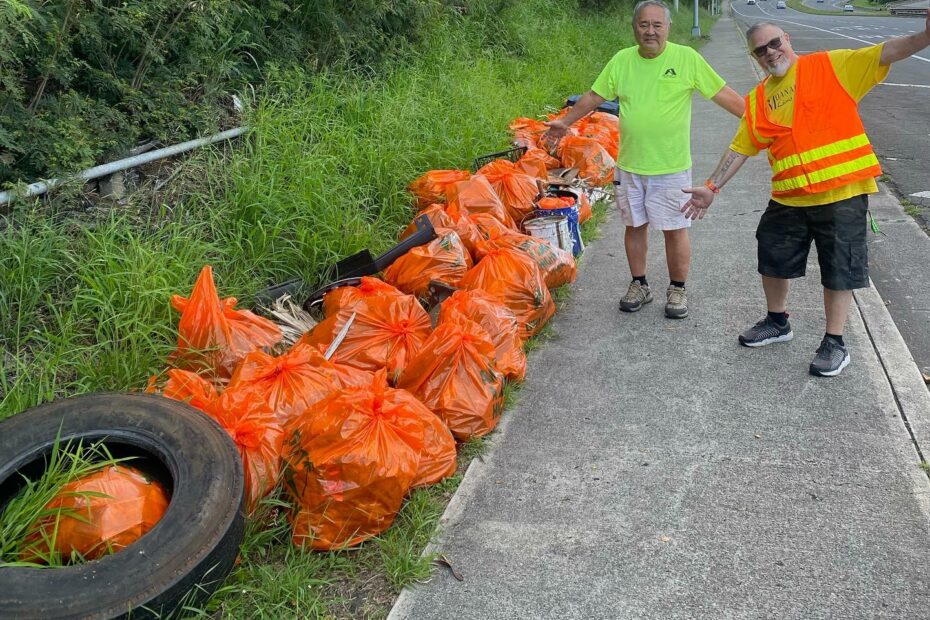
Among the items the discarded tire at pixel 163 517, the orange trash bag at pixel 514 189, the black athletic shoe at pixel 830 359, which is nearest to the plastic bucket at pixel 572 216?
the orange trash bag at pixel 514 189

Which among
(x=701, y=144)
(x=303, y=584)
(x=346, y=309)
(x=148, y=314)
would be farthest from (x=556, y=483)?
(x=701, y=144)

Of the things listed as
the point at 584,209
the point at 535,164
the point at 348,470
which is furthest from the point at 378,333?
the point at 535,164

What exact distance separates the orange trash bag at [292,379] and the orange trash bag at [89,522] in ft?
2.31

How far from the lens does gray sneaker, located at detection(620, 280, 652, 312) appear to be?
4.90 meters

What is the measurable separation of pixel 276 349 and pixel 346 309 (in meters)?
0.41

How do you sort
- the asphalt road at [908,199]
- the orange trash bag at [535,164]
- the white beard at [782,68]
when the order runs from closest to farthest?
the white beard at [782,68] → the asphalt road at [908,199] → the orange trash bag at [535,164]

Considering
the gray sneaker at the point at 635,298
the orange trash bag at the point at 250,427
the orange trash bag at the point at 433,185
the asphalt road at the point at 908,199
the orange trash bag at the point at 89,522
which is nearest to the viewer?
the orange trash bag at the point at 89,522

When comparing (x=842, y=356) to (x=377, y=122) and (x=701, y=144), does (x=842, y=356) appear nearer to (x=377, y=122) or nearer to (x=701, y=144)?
(x=377, y=122)

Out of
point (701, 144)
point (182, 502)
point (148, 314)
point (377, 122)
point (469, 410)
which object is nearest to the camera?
point (182, 502)

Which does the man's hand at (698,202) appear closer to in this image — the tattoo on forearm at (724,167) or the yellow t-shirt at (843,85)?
the tattoo on forearm at (724,167)

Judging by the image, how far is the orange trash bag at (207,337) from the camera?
366 centimetres

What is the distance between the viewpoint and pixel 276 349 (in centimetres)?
387

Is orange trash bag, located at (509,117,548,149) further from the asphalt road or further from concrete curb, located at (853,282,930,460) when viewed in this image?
concrete curb, located at (853,282,930,460)

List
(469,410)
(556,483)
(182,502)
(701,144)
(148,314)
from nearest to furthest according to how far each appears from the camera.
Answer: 1. (182,502)
2. (556,483)
3. (469,410)
4. (148,314)
5. (701,144)
